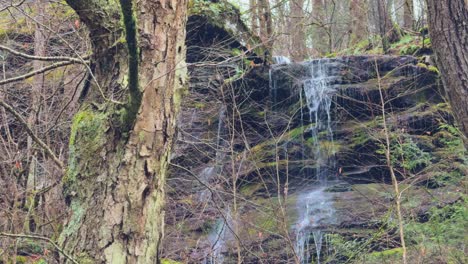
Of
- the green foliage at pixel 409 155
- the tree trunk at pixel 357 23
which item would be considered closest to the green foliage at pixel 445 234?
the green foliage at pixel 409 155

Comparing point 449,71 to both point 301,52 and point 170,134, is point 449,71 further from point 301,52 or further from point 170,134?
point 301,52

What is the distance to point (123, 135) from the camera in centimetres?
233

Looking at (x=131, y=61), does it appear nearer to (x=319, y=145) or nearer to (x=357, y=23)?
(x=319, y=145)

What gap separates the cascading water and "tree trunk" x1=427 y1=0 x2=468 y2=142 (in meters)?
4.89

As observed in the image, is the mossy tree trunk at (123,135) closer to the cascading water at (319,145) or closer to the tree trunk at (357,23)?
the cascading water at (319,145)

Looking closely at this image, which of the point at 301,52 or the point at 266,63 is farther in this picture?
the point at 301,52

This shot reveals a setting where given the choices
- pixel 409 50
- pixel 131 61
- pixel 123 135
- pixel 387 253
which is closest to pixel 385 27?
pixel 409 50

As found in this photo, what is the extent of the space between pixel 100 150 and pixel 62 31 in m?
4.30

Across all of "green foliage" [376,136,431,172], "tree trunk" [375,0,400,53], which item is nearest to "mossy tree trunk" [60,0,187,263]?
"green foliage" [376,136,431,172]

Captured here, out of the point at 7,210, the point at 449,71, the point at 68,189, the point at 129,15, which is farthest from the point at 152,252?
the point at 7,210

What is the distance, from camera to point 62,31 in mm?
6066

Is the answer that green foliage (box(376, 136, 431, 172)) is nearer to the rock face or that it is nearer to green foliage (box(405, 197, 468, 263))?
green foliage (box(405, 197, 468, 263))

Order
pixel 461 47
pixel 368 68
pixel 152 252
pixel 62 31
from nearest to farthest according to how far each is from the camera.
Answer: pixel 152 252, pixel 461 47, pixel 62 31, pixel 368 68

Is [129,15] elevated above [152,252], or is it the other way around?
[129,15]
